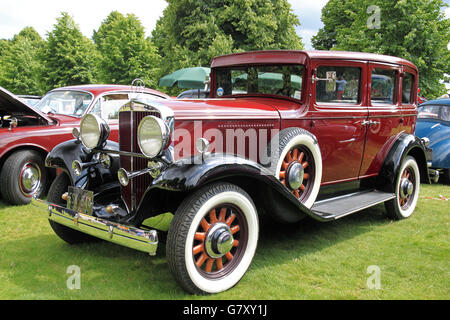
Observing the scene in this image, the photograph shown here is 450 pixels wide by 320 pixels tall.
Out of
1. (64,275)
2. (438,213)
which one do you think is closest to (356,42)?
(438,213)

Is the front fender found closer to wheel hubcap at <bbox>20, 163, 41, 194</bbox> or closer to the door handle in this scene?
the door handle

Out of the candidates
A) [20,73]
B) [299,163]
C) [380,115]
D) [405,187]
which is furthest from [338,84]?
[20,73]

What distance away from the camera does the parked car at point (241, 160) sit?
268 centimetres

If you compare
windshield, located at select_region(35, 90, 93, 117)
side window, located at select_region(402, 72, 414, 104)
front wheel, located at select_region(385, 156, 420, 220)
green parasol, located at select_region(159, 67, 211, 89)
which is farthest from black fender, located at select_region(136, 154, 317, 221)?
green parasol, located at select_region(159, 67, 211, 89)

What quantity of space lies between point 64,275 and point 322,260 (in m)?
2.20

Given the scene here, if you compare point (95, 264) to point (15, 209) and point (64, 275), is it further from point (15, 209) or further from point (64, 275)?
point (15, 209)

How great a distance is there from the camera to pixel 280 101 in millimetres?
3896

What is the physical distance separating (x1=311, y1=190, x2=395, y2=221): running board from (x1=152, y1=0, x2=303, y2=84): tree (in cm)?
1557

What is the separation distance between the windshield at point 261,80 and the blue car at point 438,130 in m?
4.42

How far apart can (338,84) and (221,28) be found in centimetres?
1805

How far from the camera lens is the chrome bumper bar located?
2477mm

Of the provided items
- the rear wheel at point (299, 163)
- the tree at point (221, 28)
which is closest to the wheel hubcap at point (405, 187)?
the rear wheel at point (299, 163)

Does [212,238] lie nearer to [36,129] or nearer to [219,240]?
[219,240]

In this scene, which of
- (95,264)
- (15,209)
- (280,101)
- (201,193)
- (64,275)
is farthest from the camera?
(15,209)
